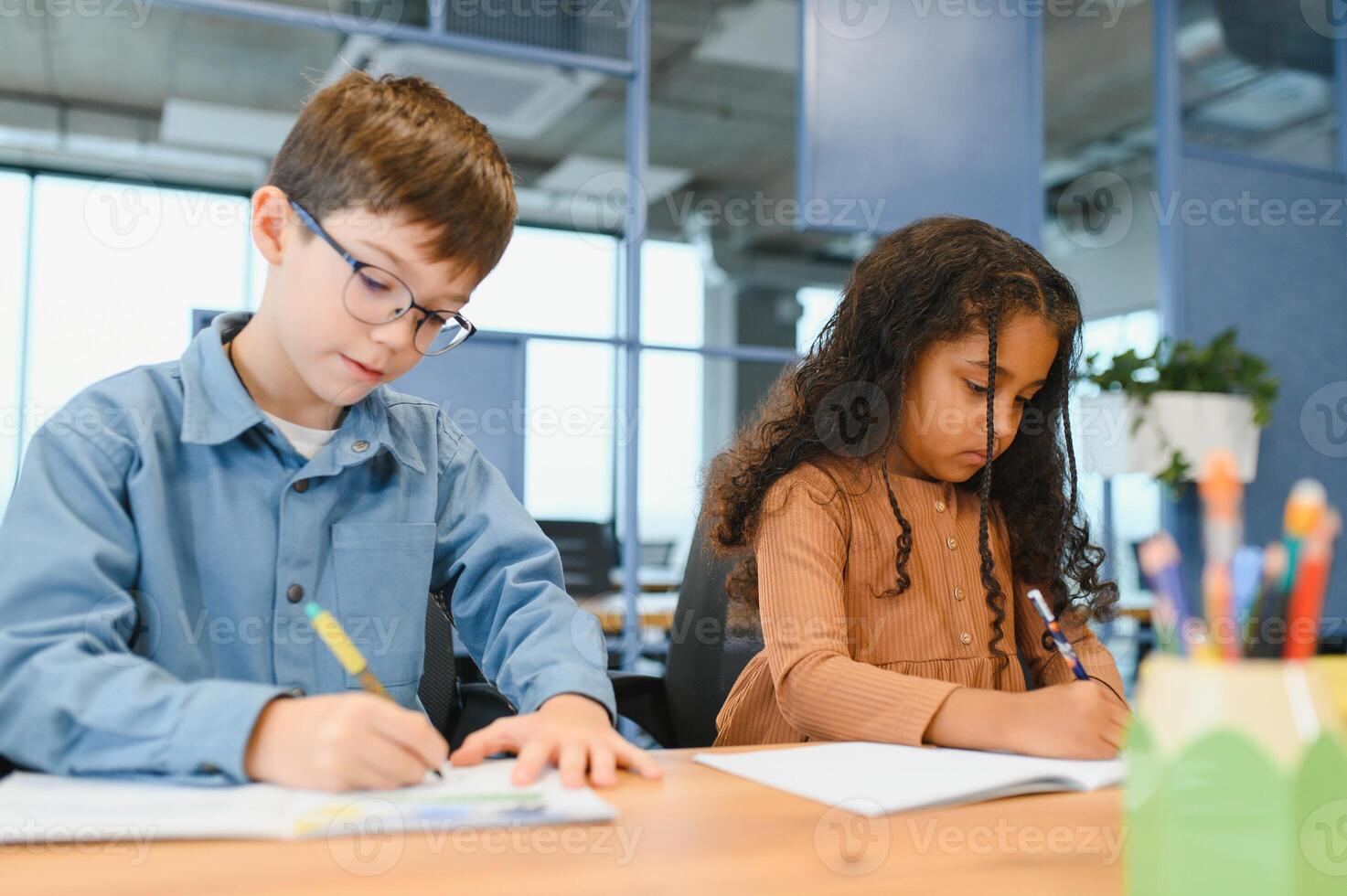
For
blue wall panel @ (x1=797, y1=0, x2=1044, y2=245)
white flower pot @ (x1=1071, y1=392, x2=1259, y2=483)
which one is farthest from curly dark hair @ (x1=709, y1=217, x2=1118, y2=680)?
white flower pot @ (x1=1071, y1=392, x2=1259, y2=483)

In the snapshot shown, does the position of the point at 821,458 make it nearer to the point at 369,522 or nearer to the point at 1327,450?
the point at 369,522

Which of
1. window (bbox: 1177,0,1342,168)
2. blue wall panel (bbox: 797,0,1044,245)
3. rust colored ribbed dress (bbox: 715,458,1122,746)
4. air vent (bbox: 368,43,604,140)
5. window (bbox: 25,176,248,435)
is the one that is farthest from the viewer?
window (bbox: 25,176,248,435)

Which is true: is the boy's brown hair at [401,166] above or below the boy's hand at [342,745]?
above

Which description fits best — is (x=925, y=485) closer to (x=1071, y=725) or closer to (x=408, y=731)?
(x=1071, y=725)

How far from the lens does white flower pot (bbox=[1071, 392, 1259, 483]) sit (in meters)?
3.83

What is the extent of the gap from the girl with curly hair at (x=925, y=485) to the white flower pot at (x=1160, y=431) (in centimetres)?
232

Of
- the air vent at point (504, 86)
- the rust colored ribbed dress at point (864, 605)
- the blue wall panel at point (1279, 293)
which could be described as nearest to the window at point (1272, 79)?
the blue wall panel at point (1279, 293)

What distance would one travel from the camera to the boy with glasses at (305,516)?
0.84 m

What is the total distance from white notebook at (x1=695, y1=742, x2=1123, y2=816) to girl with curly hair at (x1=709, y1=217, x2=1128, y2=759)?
0.29 m

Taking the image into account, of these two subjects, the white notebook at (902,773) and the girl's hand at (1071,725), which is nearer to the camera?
the white notebook at (902,773)

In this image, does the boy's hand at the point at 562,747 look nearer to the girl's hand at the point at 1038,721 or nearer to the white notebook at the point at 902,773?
the white notebook at the point at 902,773

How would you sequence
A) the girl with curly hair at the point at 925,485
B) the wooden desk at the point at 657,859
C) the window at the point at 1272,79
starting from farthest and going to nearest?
the window at the point at 1272,79 < the girl with curly hair at the point at 925,485 < the wooden desk at the point at 657,859

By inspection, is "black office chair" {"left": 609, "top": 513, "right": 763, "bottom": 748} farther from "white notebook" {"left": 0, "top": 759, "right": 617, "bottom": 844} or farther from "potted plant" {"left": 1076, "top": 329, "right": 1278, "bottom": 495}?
"potted plant" {"left": 1076, "top": 329, "right": 1278, "bottom": 495}

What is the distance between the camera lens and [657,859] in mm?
674
